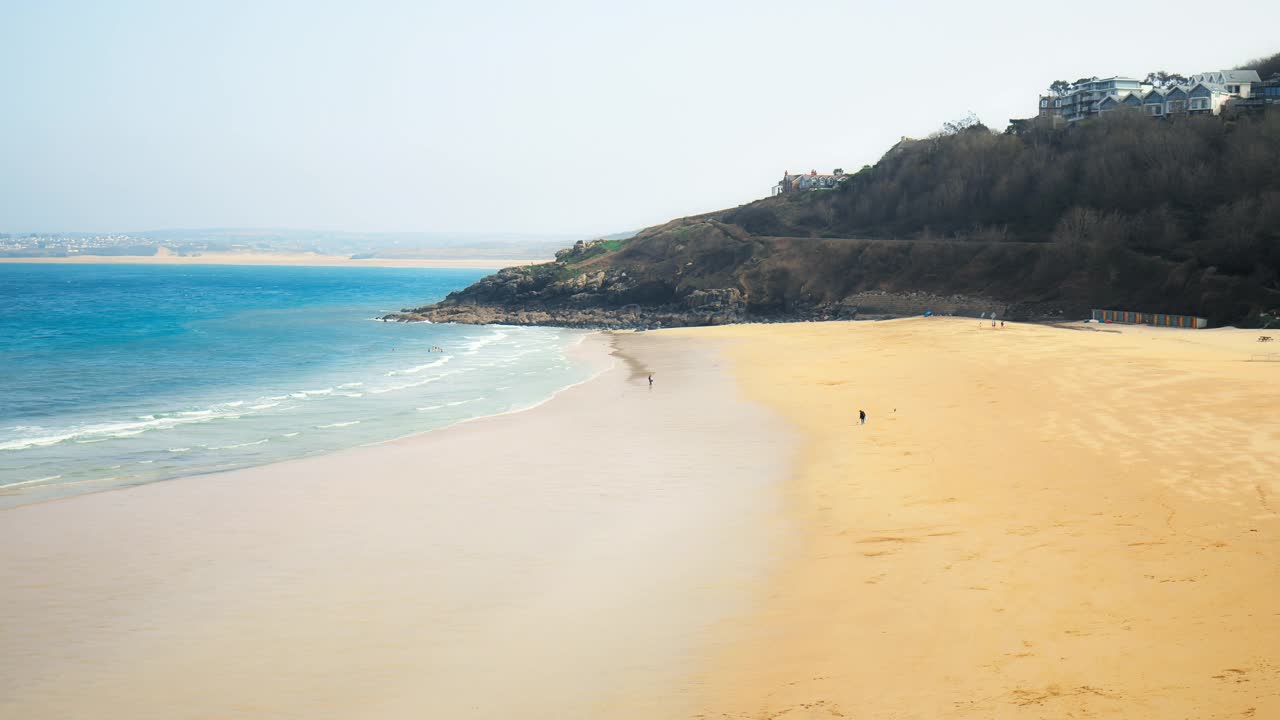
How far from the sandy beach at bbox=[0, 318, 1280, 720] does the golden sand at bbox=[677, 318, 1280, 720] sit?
5cm

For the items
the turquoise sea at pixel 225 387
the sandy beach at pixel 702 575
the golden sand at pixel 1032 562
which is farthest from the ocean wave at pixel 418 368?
the golden sand at pixel 1032 562

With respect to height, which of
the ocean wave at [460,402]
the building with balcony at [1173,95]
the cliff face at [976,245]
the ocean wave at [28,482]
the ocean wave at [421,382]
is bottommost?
the ocean wave at [28,482]

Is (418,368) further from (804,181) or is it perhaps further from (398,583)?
(804,181)

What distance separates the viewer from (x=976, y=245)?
6156cm

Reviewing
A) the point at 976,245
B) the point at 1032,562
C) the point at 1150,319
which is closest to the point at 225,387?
the point at 1032,562

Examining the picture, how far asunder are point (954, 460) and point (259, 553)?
13437 millimetres

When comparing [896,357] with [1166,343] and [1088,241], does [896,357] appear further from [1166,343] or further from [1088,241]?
[1088,241]

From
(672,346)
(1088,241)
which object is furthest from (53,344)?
(1088,241)

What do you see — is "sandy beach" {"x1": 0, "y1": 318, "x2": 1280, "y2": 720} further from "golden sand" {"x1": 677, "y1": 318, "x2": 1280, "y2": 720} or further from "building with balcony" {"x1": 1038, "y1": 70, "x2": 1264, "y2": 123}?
"building with balcony" {"x1": 1038, "y1": 70, "x2": 1264, "y2": 123}

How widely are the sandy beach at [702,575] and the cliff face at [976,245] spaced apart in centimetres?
3131

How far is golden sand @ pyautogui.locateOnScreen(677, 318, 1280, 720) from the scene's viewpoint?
8.52m

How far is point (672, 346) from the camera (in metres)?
47.5

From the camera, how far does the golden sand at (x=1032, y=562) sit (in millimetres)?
8523

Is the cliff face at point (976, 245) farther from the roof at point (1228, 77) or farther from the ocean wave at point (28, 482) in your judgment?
the ocean wave at point (28, 482)
